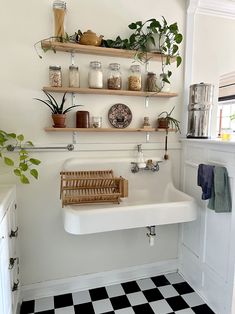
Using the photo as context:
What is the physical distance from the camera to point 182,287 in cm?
188

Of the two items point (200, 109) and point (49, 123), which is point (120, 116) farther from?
point (200, 109)

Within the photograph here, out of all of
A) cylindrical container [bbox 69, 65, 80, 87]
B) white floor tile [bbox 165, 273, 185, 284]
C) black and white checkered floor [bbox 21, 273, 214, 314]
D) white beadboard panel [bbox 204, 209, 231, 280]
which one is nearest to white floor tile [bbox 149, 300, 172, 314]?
black and white checkered floor [bbox 21, 273, 214, 314]

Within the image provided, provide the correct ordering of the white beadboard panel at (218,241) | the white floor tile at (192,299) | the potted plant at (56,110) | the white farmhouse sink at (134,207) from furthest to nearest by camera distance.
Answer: the white floor tile at (192,299) → the potted plant at (56,110) → the white beadboard panel at (218,241) → the white farmhouse sink at (134,207)

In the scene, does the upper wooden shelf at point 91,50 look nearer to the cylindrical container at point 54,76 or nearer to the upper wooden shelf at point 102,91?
the cylindrical container at point 54,76

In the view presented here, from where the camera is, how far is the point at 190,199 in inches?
63.4

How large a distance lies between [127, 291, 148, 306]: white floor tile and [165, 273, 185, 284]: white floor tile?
1.05 ft

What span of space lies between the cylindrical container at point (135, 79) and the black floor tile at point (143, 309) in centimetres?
159

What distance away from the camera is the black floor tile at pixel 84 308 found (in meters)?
1.61

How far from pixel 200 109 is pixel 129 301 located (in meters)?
1.56

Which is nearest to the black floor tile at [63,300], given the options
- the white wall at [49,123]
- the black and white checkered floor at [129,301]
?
the black and white checkered floor at [129,301]

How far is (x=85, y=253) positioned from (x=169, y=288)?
73 cm

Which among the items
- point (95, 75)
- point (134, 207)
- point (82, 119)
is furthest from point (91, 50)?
point (134, 207)

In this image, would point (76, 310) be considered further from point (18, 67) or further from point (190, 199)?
point (18, 67)

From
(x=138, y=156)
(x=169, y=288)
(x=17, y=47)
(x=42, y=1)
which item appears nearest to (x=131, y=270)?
(x=169, y=288)
